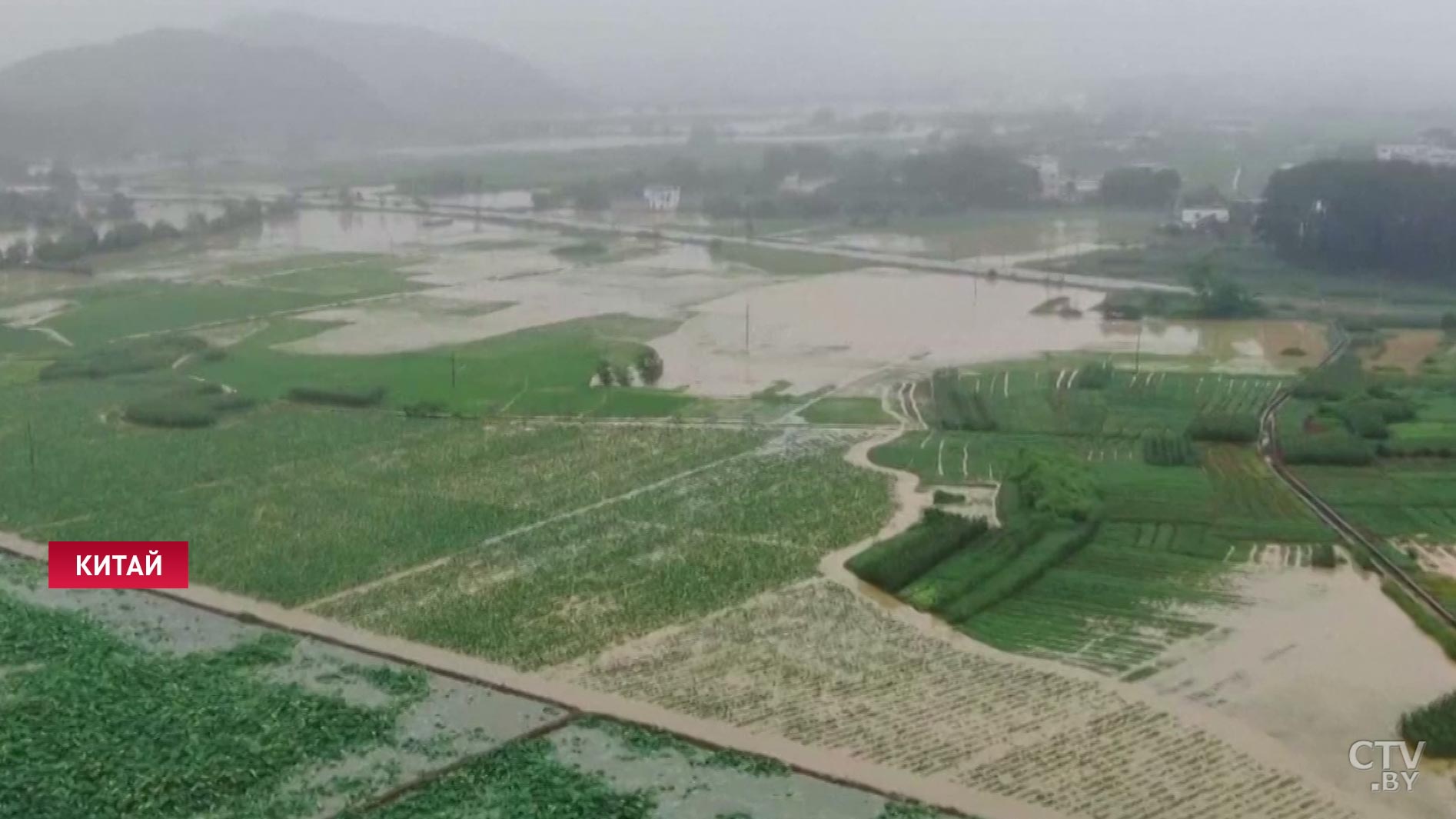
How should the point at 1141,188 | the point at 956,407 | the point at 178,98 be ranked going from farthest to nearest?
the point at 178,98 → the point at 1141,188 → the point at 956,407

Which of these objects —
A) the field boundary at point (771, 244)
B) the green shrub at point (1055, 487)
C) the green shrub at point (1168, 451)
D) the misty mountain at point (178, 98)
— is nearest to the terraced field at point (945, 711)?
the green shrub at point (1055, 487)

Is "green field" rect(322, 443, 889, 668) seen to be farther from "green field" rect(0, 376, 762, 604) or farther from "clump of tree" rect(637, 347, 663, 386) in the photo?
"clump of tree" rect(637, 347, 663, 386)

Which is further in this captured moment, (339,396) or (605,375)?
(605,375)

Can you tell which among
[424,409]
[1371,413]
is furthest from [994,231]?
[424,409]

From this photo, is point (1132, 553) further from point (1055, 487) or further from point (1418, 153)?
point (1418, 153)

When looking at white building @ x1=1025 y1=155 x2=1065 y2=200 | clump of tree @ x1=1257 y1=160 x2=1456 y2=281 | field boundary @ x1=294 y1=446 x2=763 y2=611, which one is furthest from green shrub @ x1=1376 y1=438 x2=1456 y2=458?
white building @ x1=1025 y1=155 x2=1065 y2=200

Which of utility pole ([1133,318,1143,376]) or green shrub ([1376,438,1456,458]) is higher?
utility pole ([1133,318,1143,376])
